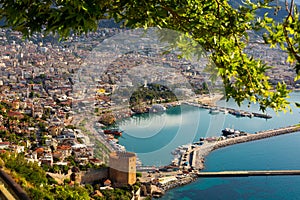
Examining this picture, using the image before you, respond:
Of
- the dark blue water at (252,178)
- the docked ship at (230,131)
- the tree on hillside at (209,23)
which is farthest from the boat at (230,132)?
the tree on hillside at (209,23)

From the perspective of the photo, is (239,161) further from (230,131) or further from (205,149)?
(230,131)

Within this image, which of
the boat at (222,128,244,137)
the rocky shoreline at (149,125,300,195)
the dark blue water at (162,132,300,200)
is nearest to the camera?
the dark blue water at (162,132,300,200)

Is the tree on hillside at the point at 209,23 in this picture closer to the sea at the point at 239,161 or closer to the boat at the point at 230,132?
the sea at the point at 239,161

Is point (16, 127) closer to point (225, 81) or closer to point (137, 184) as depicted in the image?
point (137, 184)

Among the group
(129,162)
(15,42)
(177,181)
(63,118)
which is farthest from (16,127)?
(15,42)

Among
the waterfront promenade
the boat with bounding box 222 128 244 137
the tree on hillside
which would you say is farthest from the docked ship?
the tree on hillside

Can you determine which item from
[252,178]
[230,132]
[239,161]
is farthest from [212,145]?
[252,178]

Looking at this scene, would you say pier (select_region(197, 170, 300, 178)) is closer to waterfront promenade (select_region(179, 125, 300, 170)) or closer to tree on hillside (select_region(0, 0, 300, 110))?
waterfront promenade (select_region(179, 125, 300, 170))
